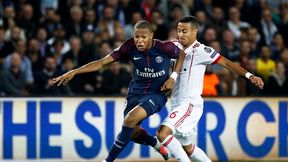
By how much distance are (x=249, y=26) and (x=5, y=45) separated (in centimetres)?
496

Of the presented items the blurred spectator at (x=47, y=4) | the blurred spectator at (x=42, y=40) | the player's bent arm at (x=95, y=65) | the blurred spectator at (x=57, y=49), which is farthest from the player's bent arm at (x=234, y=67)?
the blurred spectator at (x=47, y=4)

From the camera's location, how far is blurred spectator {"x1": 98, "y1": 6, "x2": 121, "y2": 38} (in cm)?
1677

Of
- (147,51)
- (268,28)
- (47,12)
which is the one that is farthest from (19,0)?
(147,51)

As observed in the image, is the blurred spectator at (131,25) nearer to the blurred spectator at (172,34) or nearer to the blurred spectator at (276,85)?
the blurred spectator at (172,34)

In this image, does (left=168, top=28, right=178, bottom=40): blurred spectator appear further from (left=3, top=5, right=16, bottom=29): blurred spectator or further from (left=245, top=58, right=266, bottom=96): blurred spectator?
(left=3, top=5, right=16, bottom=29): blurred spectator

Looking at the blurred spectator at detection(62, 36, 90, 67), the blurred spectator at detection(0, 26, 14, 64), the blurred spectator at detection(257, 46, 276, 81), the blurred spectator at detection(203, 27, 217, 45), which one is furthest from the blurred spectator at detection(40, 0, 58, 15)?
the blurred spectator at detection(257, 46, 276, 81)

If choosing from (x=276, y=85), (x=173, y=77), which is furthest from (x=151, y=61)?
(x=276, y=85)

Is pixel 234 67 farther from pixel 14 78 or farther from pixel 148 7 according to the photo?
pixel 148 7

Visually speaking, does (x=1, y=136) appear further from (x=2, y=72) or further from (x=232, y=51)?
(x=232, y=51)

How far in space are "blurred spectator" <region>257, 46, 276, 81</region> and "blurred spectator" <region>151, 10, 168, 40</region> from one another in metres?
1.80

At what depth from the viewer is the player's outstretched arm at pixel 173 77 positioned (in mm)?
10695

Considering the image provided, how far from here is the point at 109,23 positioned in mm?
16906

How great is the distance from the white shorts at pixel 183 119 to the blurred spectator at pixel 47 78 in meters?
4.48

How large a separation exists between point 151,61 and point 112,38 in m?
5.44
